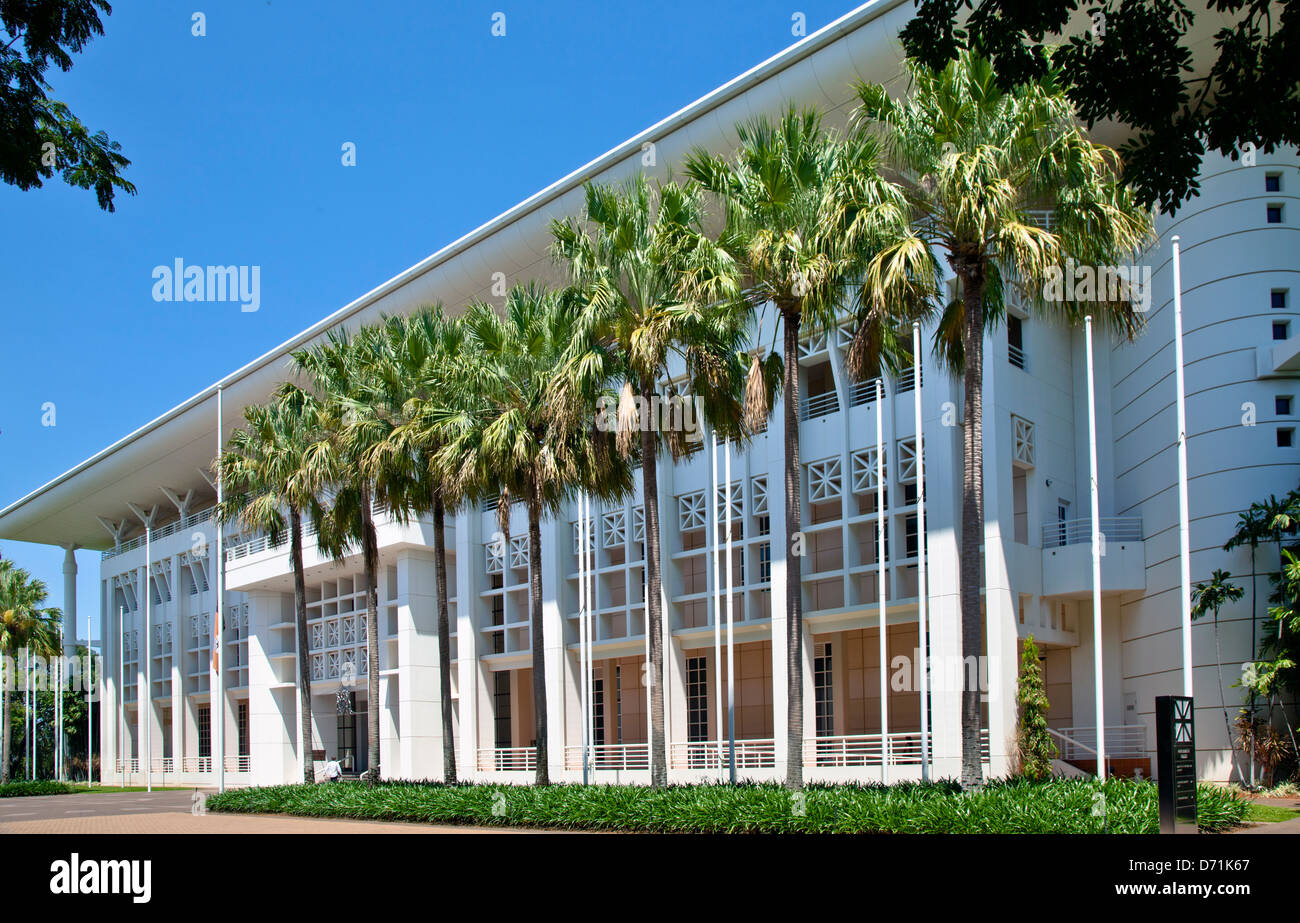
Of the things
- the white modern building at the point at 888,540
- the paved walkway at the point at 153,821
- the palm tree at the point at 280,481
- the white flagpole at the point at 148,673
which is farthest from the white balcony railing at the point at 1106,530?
the white flagpole at the point at 148,673

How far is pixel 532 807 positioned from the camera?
22.6 metres

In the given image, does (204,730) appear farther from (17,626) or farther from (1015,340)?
(1015,340)

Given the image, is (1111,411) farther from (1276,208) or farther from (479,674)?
(479,674)

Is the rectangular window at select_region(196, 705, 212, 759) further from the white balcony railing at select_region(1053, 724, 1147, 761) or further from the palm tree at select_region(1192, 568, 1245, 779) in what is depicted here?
the palm tree at select_region(1192, 568, 1245, 779)

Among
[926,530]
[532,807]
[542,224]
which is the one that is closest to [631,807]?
[532,807]

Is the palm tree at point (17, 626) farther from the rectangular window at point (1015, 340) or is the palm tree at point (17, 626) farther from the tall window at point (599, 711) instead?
the rectangular window at point (1015, 340)

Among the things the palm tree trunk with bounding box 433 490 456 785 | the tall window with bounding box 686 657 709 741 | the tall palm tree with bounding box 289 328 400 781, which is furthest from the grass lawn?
the tall palm tree with bounding box 289 328 400 781

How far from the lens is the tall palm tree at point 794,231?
18203 millimetres

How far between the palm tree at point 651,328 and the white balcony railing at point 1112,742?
11834 mm

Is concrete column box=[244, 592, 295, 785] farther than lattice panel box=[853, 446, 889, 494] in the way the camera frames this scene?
Yes

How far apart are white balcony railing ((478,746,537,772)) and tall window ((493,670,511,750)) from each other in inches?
70.3

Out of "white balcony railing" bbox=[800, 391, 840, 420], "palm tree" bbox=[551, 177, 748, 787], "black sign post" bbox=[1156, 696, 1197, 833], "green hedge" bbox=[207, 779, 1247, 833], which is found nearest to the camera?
"black sign post" bbox=[1156, 696, 1197, 833]

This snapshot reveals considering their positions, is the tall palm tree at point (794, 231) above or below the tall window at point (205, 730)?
above

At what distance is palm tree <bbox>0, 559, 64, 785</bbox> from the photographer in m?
60.8
